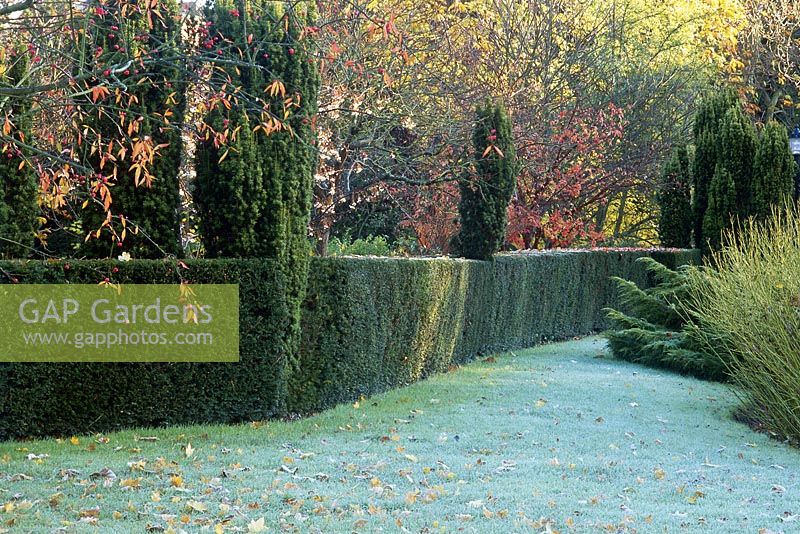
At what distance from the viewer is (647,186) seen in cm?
2269

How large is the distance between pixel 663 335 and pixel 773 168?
7723 mm

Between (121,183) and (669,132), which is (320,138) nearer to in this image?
(121,183)

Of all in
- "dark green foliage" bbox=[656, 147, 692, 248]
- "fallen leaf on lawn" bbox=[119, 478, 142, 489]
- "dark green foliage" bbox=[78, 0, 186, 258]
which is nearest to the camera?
"fallen leaf on lawn" bbox=[119, 478, 142, 489]

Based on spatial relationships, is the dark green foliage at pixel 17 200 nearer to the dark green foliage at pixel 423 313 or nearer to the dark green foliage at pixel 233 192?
the dark green foliage at pixel 233 192

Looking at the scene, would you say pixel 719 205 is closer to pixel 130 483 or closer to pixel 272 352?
pixel 272 352

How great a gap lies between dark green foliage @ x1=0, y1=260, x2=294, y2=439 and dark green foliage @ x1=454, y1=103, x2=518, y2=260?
5829 millimetres

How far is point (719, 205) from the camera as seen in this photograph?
2041 centimetres

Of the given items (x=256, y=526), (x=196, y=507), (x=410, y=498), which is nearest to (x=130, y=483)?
(x=196, y=507)

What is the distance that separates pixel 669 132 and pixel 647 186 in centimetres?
133

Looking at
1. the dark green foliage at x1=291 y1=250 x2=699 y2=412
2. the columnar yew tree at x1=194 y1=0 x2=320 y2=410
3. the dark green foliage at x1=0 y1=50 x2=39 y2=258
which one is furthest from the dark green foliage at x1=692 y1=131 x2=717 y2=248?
the dark green foliage at x1=0 y1=50 x2=39 y2=258

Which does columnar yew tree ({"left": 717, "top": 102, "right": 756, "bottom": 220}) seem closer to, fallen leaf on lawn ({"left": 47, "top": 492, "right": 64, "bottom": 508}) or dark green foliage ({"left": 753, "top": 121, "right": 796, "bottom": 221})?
dark green foliage ({"left": 753, "top": 121, "right": 796, "bottom": 221})

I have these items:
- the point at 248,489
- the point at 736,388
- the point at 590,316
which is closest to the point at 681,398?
the point at 736,388

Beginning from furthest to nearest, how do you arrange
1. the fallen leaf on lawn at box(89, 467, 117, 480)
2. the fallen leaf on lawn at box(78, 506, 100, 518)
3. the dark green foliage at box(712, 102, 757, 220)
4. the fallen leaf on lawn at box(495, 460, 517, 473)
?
the dark green foliage at box(712, 102, 757, 220), the fallen leaf on lawn at box(495, 460, 517, 473), the fallen leaf on lawn at box(89, 467, 117, 480), the fallen leaf on lawn at box(78, 506, 100, 518)

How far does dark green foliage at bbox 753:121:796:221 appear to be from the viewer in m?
19.7
